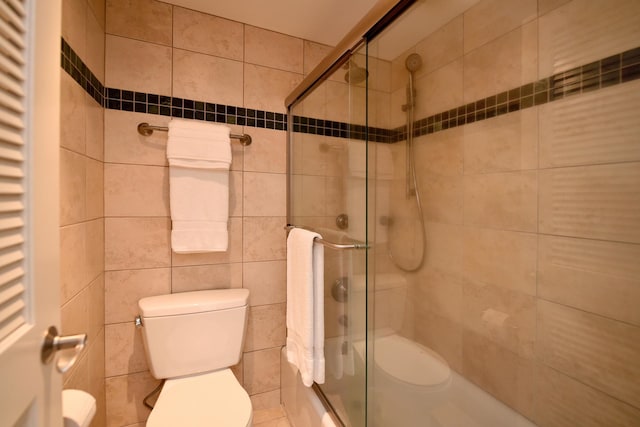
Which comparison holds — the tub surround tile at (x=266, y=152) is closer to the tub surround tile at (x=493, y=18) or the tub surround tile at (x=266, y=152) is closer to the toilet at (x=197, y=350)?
the toilet at (x=197, y=350)

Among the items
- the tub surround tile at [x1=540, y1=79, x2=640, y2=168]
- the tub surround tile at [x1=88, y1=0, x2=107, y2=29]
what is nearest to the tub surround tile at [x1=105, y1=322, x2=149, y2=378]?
the tub surround tile at [x1=88, y1=0, x2=107, y2=29]

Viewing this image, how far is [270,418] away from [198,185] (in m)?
1.37

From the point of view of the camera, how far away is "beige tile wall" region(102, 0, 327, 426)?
139 centimetres

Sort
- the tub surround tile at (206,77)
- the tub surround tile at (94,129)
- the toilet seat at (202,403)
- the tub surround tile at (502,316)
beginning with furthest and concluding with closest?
1. the tub surround tile at (206,77)
2. the tub surround tile at (94,129)
3. the toilet seat at (202,403)
4. the tub surround tile at (502,316)

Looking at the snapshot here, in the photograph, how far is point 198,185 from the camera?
1.44 metres

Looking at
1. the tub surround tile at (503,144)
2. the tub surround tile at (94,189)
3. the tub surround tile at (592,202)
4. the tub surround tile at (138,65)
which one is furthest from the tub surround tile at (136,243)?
the tub surround tile at (592,202)

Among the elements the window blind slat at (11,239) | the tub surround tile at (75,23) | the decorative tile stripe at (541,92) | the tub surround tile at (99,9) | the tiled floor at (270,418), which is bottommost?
the tiled floor at (270,418)

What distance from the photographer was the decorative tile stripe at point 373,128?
30.3 inches

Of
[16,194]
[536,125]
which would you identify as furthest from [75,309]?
[536,125]

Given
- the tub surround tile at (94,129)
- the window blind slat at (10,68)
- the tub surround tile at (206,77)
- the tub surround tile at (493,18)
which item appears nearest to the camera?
the window blind slat at (10,68)

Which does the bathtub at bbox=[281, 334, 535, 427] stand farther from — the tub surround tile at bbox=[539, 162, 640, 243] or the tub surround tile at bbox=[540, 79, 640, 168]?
the tub surround tile at bbox=[540, 79, 640, 168]

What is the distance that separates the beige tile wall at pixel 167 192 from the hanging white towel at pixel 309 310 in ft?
1.38

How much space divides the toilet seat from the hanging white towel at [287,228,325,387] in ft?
0.91

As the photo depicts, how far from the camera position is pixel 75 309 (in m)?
1.06
